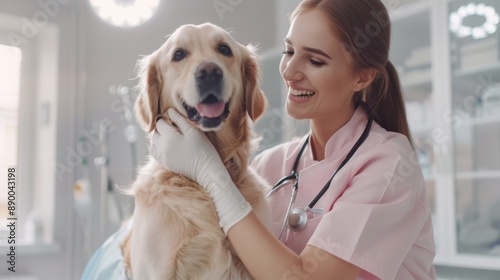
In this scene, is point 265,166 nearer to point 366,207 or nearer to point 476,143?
point 366,207

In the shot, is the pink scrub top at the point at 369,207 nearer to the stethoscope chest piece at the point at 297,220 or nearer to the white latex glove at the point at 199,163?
the stethoscope chest piece at the point at 297,220

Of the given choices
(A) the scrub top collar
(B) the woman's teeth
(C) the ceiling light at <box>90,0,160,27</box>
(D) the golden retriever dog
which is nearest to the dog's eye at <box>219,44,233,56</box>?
(D) the golden retriever dog

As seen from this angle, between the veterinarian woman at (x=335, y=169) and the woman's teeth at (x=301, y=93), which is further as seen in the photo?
the woman's teeth at (x=301, y=93)

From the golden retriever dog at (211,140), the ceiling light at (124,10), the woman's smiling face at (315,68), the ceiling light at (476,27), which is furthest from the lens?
the ceiling light at (476,27)

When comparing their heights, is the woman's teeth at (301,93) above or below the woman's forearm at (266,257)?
above

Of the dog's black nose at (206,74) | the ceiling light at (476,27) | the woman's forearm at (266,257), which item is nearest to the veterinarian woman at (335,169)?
the woman's forearm at (266,257)

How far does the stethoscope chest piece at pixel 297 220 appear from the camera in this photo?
1.20m

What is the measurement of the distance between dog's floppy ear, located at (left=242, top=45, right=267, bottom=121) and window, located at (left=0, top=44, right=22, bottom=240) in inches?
65.7

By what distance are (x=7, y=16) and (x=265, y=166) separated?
183 centimetres

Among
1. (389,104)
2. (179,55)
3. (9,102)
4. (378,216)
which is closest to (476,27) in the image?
(389,104)

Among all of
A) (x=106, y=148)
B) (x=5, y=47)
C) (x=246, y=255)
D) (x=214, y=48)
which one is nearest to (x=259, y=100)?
(x=214, y=48)

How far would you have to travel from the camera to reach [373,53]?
132cm

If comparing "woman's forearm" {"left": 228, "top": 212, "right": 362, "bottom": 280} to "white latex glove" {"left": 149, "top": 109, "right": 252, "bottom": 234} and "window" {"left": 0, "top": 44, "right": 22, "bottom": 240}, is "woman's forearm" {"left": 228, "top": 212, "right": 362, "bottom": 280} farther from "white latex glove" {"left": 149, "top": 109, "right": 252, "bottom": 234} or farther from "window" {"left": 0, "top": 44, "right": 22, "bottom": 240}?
"window" {"left": 0, "top": 44, "right": 22, "bottom": 240}

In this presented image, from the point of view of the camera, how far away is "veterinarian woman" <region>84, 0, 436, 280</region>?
3.45 feet
